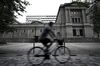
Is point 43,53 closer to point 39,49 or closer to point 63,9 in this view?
point 39,49

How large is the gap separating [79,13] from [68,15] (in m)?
7.07

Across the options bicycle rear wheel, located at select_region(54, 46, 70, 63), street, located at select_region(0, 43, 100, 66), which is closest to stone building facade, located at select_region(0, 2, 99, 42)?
street, located at select_region(0, 43, 100, 66)

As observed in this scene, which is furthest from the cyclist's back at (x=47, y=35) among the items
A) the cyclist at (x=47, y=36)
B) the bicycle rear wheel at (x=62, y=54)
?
the bicycle rear wheel at (x=62, y=54)

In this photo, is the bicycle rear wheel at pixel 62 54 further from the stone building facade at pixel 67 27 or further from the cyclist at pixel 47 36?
the stone building facade at pixel 67 27

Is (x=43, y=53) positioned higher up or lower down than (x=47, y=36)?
lower down

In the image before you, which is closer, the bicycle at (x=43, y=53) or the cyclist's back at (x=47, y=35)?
the cyclist's back at (x=47, y=35)

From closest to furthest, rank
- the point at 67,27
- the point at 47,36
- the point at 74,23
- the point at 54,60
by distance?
the point at 47,36, the point at 54,60, the point at 67,27, the point at 74,23

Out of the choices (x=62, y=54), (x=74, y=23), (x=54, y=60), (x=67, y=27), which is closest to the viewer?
(x=62, y=54)

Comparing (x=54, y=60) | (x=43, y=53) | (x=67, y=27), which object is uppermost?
(x=67, y=27)

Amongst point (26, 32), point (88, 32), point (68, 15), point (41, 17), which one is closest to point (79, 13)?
point (68, 15)

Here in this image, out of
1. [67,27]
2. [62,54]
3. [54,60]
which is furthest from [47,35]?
[67,27]

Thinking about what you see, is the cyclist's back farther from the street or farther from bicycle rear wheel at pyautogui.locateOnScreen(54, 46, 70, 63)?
the street

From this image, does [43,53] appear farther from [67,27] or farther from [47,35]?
[67,27]

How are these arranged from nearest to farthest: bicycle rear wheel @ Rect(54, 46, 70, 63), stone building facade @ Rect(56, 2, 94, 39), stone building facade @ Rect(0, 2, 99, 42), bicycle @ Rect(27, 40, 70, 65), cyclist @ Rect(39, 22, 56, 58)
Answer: cyclist @ Rect(39, 22, 56, 58), bicycle @ Rect(27, 40, 70, 65), bicycle rear wheel @ Rect(54, 46, 70, 63), stone building facade @ Rect(0, 2, 99, 42), stone building facade @ Rect(56, 2, 94, 39)
